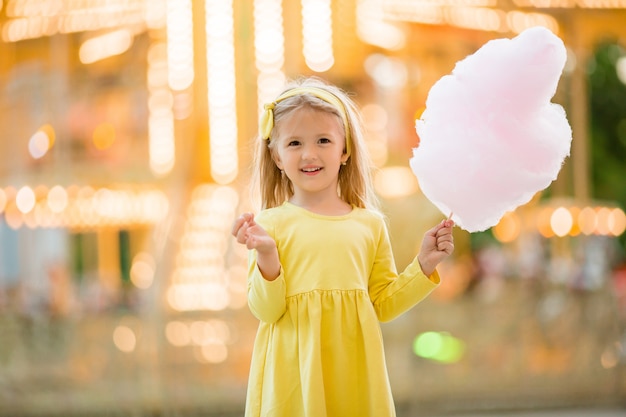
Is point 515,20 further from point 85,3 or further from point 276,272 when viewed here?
point 276,272

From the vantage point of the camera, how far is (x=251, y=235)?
269 cm

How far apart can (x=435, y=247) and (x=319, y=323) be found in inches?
14.5

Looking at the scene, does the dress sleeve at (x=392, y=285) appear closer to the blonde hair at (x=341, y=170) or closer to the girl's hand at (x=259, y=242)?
the blonde hair at (x=341, y=170)

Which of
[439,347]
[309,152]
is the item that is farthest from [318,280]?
[439,347]

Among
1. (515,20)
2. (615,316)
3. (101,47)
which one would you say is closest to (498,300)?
(615,316)

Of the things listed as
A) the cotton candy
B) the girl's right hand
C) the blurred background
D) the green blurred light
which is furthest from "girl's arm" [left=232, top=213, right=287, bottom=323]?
the green blurred light

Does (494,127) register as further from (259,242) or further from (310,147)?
(259,242)

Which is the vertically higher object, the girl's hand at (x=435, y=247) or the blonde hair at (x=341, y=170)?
the blonde hair at (x=341, y=170)

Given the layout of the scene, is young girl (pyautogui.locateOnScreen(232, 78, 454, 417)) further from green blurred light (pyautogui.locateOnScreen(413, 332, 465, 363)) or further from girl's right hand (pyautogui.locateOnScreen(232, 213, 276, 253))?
green blurred light (pyautogui.locateOnScreen(413, 332, 465, 363))

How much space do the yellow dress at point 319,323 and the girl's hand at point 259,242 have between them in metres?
0.03

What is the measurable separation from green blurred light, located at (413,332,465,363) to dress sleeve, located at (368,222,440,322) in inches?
169

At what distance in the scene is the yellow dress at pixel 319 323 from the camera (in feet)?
9.09

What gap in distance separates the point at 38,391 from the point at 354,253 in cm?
483

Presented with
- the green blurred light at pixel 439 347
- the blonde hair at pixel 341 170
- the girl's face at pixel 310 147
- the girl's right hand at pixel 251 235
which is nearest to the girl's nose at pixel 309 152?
the girl's face at pixel 310 147
